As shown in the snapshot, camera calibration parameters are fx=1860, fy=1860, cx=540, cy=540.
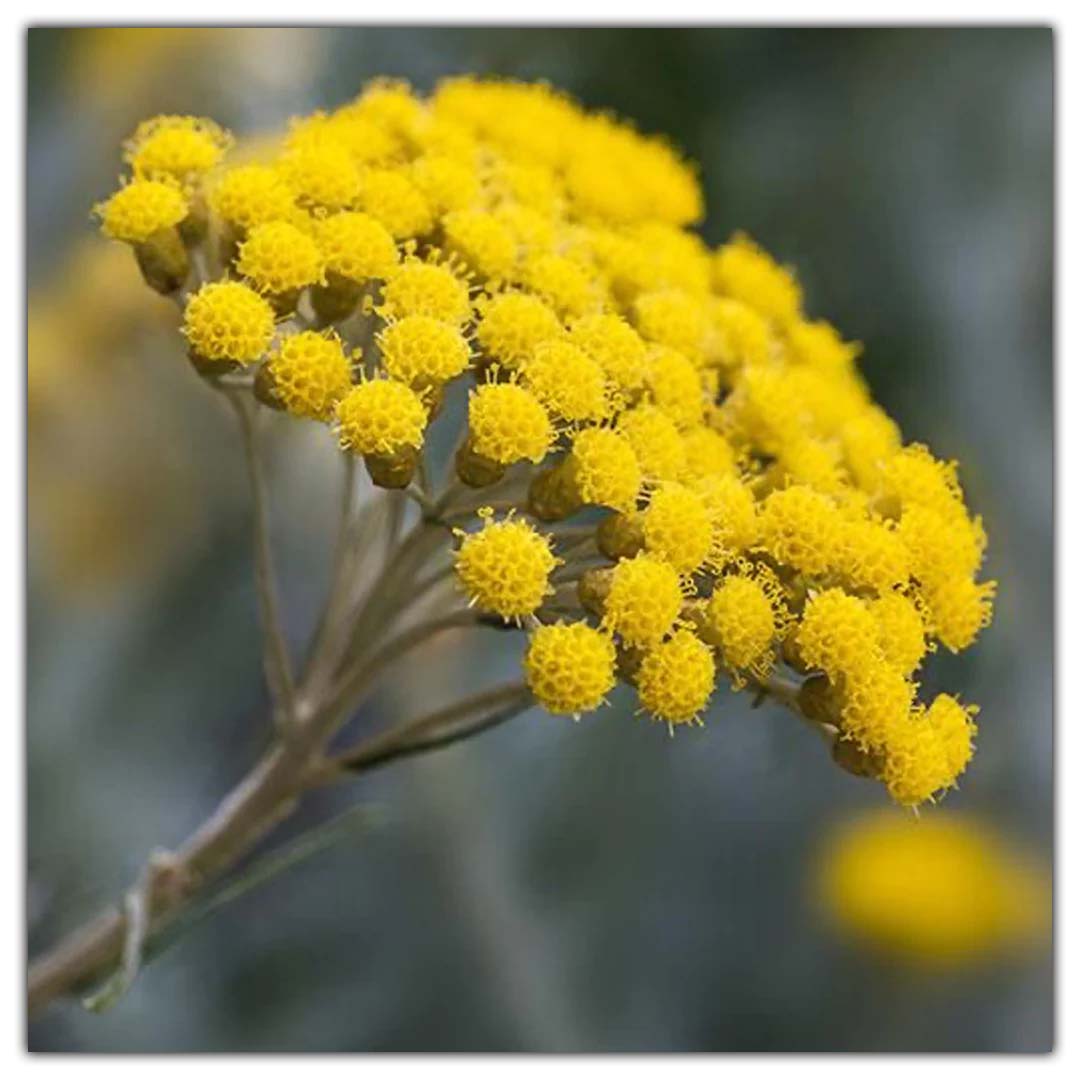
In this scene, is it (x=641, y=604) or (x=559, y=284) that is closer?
(x=641, y=604)

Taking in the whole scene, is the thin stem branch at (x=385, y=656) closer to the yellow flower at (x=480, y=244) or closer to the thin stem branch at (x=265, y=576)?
the thin stem branch at (x=265, y=576)

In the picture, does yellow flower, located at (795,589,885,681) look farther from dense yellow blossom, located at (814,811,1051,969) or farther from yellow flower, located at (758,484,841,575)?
dense yellow blossom, located at (814,811,1051,969)

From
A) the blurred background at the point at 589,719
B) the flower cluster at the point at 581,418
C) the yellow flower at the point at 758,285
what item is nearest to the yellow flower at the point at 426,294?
the flower cluster at the point at 581,418

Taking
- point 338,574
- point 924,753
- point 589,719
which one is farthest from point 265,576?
point 589,719

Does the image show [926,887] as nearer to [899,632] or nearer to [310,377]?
[899,632]

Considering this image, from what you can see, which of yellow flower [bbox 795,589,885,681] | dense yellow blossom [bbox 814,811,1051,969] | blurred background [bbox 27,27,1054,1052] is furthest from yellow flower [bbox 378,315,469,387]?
dense yellow blossom [bbox 814,811,1051,969]

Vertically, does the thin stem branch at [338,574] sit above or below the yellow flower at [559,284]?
below

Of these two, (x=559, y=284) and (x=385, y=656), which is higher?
(x=559, y=284)
